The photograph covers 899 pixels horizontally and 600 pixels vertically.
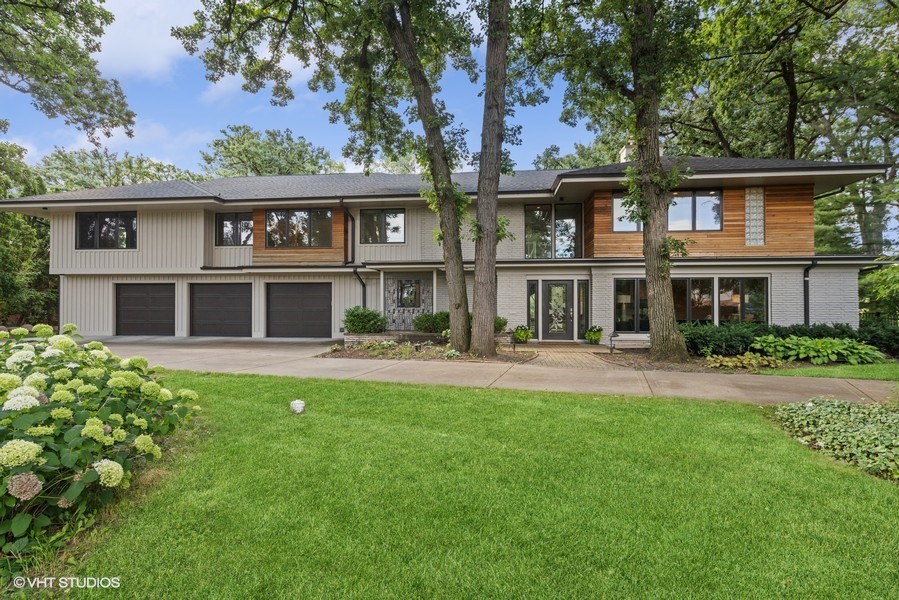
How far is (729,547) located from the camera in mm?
2250

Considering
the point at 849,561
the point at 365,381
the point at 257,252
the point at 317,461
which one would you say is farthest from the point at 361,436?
the point at 257,252

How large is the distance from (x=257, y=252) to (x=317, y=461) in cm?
1358

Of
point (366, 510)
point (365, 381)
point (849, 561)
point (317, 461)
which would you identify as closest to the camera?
point (849, 561)

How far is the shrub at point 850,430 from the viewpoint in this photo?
340 centimetres

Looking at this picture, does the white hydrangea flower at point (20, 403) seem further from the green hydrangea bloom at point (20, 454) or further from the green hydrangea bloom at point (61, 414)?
the green hydrangea bloom at point (20, 454)

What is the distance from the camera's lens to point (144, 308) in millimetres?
15641

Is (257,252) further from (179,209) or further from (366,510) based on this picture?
(366,510)

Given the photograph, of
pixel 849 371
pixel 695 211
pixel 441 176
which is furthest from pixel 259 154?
pixel 849 371

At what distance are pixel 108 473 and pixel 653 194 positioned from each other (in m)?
10.1

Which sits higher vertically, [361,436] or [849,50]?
[849,50]

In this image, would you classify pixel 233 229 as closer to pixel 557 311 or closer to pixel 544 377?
pixel 557 311

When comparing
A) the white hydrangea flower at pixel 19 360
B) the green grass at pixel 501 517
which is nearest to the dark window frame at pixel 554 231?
the green grass at pixel 501 517

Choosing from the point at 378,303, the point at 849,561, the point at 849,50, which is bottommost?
the point at 849,561

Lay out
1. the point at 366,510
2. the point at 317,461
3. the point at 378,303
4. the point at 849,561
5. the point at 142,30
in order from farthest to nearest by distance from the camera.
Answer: the point at 378,303 < the point at 142,30 < the point at 317,461 < the point at 366,510 < the point at 849,561
